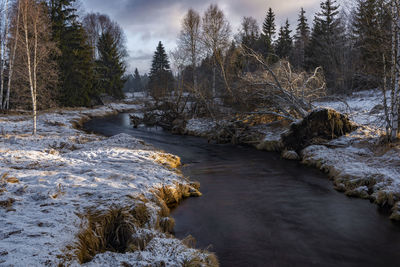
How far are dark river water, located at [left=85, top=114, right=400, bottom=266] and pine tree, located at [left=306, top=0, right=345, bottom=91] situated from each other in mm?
21666

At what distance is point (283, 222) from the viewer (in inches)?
232

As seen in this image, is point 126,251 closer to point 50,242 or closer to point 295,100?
point 50,242

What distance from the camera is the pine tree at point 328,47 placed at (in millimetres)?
27594

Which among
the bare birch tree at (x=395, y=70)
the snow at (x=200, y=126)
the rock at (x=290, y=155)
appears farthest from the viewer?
the snow at (x=200, y=126)

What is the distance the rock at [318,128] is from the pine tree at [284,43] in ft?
87.9

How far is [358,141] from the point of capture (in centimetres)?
1128

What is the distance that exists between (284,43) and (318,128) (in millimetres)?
30115

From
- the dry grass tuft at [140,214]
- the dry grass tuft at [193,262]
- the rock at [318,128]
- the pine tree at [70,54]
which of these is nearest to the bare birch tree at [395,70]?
the rock at [318,128]

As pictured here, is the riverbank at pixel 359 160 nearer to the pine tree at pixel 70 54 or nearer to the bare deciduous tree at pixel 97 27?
the pine tree at pixel 70 54

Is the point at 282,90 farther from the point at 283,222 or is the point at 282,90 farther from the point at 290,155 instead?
the point at 283,222

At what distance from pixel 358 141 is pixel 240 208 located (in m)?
7.81

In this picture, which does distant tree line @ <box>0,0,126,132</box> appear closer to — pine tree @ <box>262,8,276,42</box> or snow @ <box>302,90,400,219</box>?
snow @ <box>302,90,400,219</box>

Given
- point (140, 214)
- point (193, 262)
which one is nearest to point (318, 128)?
point (140, 214)

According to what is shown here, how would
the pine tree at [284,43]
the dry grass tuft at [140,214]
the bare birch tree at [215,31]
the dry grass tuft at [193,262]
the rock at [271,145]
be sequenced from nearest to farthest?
the dry grass tuft at [193,262] < the dry grass tuft at [140,214] < the rock at [271,145] < the bare birch tree at [215,31] < the pine tree at [284,43]
